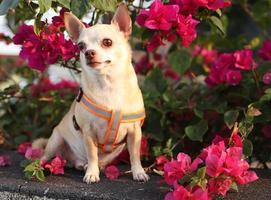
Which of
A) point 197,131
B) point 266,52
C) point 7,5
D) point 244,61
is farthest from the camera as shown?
point 266,52

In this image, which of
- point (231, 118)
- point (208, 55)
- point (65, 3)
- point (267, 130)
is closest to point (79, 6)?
point (65, 3)

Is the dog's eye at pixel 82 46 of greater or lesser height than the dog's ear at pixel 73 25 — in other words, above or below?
below

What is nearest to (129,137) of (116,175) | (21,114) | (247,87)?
(116,175)

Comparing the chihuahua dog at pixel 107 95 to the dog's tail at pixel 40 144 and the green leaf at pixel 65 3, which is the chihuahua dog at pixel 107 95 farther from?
the dog's tail at pixel 40 144

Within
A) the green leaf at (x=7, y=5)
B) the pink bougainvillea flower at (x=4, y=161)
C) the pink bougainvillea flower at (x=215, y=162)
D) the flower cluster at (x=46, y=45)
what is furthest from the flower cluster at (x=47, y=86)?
the pink bougainvillea flower at (x=215, y=162)

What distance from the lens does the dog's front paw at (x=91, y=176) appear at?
1.71 metres

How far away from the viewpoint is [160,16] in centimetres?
172

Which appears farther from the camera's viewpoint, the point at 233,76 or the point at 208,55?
the point at 208,55

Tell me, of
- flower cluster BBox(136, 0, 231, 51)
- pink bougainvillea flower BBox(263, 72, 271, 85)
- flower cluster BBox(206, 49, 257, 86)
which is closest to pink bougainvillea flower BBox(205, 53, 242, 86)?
flower cluster BBox(206, 49, 257, 86)

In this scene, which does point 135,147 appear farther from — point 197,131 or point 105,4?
point 105,4

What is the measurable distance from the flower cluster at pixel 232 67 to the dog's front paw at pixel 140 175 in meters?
0.60

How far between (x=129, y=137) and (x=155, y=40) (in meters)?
0.41

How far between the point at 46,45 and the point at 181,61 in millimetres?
735

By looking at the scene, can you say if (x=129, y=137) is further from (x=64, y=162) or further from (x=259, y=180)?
(x=259, y=180)
